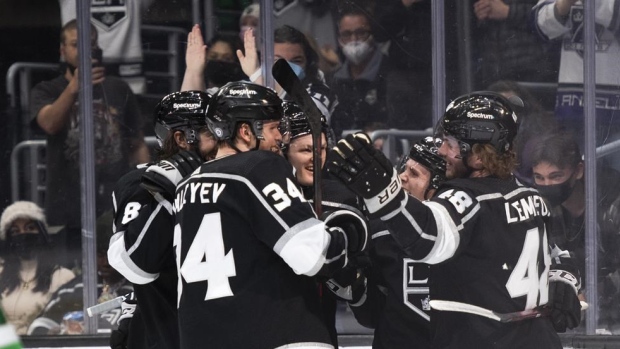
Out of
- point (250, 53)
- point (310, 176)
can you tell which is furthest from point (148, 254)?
point (250, 53)

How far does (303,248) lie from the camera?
9.40 ft

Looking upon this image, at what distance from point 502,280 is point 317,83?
6.95 feet

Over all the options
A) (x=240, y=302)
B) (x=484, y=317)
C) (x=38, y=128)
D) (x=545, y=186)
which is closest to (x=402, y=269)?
(x=484, y=317)

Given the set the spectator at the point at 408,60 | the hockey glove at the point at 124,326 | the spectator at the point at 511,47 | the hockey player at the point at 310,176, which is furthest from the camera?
the spectator at the point at 408,60

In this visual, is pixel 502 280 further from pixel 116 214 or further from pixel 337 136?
pixel 337 136

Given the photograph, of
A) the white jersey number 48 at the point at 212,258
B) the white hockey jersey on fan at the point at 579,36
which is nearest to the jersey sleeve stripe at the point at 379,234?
the white jersey number 48 at the point at 212,258

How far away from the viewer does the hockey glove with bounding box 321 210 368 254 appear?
9.96 feet

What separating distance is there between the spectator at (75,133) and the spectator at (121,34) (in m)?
0.04

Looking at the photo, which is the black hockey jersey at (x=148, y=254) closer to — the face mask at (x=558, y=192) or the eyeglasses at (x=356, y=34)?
the eyeglasses at (x=356, y=34)

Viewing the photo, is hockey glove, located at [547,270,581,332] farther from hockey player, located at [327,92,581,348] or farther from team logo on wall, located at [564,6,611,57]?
team logo on wall, located at [564,6,611,57]

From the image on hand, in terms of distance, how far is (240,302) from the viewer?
116 inches

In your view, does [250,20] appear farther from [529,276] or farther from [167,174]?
[529,276]

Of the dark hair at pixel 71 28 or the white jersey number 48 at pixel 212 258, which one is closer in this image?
the white jersey number 48 at pixel 212 258

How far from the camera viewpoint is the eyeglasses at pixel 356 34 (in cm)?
500
